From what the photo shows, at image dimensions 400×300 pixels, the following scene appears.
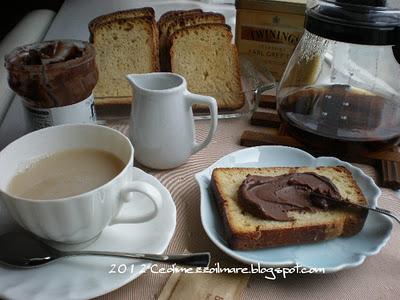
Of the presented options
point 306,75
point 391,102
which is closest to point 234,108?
point 306,75

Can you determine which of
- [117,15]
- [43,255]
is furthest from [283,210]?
[117,15]

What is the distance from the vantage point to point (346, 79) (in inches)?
29.8

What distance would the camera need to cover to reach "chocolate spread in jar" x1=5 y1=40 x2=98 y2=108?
0.59 m

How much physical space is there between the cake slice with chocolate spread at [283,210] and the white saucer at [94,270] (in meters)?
0.08

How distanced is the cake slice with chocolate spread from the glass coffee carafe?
0.38 feet

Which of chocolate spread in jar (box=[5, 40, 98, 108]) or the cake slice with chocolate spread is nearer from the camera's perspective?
the cake slice with chocolate spread

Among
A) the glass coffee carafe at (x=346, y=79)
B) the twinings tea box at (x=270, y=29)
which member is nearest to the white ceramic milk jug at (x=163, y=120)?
the glass coffee carafe at (x=346, y=79)

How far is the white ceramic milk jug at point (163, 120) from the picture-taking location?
0.61m

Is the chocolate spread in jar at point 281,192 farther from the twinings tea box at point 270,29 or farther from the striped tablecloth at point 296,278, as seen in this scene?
the twinings tea box at point 270,29

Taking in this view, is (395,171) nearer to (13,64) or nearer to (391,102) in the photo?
(391,102)

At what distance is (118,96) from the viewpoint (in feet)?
2.56

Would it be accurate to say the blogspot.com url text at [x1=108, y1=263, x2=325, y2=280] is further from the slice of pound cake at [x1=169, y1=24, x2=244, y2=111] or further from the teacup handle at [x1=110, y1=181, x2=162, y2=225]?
the slice of pound cake at [x1=169, y1=24, x2=244, y2=111]

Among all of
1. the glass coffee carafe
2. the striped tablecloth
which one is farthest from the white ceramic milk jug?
the glass coffee carafe

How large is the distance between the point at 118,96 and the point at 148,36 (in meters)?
0.14
